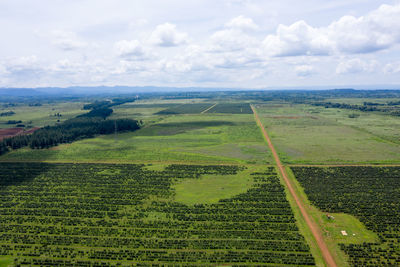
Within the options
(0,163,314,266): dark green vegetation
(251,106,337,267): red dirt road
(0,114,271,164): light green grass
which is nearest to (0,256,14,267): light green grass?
(0,163,314,266): dark green vegetation

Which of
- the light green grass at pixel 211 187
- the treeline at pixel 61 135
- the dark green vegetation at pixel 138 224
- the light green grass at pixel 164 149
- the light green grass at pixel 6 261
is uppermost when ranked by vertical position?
the treeline at pixel 61 135

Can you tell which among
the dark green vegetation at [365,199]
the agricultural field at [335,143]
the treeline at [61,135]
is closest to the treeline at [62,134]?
the treeline at [61,135]

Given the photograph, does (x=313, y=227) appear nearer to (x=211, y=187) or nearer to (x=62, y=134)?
(x=211, y=187)

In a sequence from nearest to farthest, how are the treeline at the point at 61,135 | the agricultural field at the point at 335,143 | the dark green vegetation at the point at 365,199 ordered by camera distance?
the dark green vegetation at the point at 365,199
the agricultural field at the point at 335,143
the treeline at the point at 61,135

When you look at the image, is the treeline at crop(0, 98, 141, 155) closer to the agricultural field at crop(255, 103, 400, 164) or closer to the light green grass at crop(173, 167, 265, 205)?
the light green grass at crop(173, 167, 265, 205)

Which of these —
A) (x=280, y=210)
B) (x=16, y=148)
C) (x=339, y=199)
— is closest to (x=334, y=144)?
(x=339, y=199)

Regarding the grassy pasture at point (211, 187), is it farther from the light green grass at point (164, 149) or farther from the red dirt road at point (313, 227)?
the light green grass at point (164, 149)

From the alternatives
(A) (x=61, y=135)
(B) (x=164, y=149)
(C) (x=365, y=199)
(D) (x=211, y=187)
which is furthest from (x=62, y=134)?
(C) (x=365, y=199)
